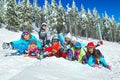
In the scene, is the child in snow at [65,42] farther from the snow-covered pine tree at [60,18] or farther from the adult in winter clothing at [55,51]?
the snow-covered pine tree at [60,18]

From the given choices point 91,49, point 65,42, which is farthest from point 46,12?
point 91,49

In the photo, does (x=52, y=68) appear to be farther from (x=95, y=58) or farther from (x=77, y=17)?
(x=77, y=17)

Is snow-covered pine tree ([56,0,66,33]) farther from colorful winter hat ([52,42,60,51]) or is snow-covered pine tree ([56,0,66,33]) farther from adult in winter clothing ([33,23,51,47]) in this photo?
colorful winter hat ([52,42,60,51])

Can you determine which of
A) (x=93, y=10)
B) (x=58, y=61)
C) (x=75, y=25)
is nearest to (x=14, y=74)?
(x=58, y=61)

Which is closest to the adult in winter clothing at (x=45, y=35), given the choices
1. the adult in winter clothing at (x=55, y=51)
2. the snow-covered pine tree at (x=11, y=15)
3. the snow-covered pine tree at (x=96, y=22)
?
the adult in winter clothing at (x=55, y=51)

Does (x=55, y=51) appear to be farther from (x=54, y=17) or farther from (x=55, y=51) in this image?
(x=54, y=17)

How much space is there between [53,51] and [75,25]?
81.6m

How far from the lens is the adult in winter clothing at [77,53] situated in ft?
38.3

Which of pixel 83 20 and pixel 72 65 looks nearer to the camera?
pixel 72 65

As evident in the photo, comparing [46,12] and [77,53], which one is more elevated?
[46,12]

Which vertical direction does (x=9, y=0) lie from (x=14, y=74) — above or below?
above

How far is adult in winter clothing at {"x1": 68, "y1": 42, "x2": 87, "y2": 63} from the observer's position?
38.3 ft

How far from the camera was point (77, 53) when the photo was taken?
12.0 meters

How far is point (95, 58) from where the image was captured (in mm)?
11695
